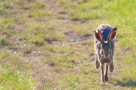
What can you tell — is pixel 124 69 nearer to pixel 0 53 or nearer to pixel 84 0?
pixel 0 53

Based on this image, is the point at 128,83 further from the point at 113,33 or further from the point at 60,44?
the point at 60,44

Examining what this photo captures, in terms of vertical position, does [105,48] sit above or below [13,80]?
above

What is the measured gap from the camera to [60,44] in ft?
34.1

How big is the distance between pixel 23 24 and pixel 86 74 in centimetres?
536

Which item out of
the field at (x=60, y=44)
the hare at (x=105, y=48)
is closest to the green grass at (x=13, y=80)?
the field at (x=60, y=44)

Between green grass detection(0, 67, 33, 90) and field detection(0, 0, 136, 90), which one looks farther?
field detection(0, 0, 136, 90)

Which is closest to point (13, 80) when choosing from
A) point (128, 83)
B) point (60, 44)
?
point (128, 83)

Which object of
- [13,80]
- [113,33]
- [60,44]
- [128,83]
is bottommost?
[128,83]

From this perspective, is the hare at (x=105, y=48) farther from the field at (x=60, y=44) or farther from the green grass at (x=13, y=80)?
the green grass at (x=13, y=80)

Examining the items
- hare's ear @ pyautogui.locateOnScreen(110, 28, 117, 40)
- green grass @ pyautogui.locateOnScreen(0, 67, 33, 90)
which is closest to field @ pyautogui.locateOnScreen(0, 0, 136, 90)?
green grass @ pyautogui.locateOnScreen(0, 67, 33, 90)

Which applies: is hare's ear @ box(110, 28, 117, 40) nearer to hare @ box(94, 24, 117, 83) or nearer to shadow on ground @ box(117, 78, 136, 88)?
hare @ box(94, 24, 117, 83)

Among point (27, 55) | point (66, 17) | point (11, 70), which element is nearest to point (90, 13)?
point (66, 17)

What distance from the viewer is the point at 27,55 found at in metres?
9.14

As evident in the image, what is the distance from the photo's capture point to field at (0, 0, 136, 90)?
7.30 m
